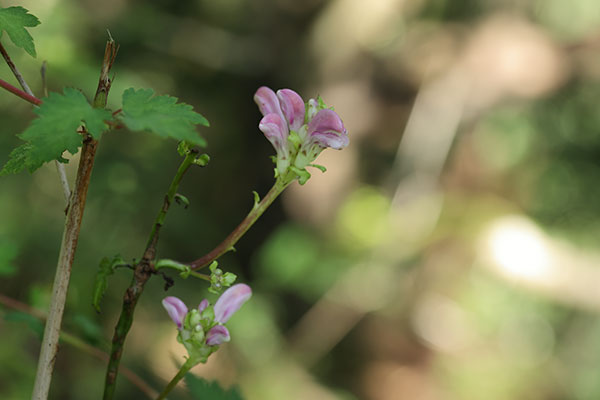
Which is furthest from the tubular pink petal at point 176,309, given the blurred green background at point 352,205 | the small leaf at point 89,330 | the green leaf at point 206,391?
the blurred green background at point 352,205

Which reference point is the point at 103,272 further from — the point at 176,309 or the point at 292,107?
the point at 292,107

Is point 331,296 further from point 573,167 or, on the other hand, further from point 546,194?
point 573,167

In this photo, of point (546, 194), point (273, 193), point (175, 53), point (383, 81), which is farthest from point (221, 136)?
point (273, 193)

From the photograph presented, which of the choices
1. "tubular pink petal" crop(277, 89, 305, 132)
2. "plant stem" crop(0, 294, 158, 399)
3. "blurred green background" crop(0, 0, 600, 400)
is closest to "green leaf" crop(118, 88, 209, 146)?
"tubular pink petal" crop(277, 89, 305, 132)

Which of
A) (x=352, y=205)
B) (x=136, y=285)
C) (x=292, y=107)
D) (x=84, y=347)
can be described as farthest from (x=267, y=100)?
(x=352, y=205)

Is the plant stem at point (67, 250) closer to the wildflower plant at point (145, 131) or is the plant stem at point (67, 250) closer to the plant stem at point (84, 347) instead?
the wildflower plant at point (145, 131)

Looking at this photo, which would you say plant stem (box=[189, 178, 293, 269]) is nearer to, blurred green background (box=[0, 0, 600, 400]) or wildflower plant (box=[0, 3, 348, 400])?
wildflower plant (box=[0, 3, 348, 400])
